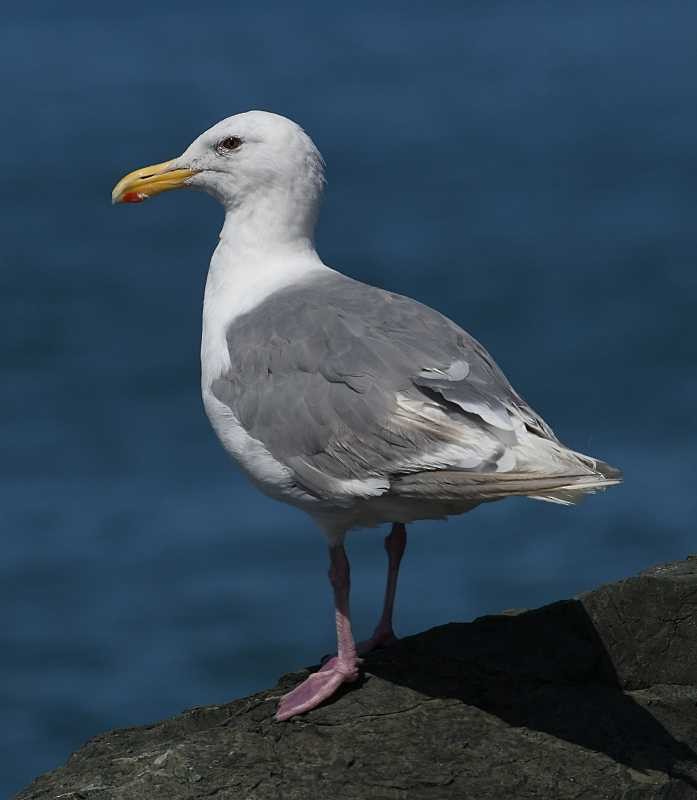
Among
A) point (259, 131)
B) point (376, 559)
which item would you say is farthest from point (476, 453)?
point (376, 559)

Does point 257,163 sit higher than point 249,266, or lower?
higher

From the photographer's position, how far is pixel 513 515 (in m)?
15.4

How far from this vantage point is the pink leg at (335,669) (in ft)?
20.1

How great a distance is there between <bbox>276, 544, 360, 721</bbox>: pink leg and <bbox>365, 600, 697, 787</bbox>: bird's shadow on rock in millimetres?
147

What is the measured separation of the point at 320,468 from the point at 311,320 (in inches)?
22.9

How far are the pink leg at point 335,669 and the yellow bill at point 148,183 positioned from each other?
1729mm

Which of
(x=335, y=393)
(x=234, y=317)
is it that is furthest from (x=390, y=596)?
(x=234, y=317)

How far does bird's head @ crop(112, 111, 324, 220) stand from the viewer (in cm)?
691

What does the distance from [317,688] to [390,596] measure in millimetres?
762

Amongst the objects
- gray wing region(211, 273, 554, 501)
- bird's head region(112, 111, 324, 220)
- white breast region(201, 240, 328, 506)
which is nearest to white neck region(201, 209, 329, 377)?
white breast region(201, 240, 328, 506)

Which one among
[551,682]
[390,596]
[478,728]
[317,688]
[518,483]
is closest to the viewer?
[518,483]

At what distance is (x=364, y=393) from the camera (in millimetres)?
5965

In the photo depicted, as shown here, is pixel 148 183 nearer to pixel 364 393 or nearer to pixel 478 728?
pixel 364 393

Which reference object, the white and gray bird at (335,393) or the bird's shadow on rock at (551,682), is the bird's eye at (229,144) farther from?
the bird's shadow on rock at (551,682)
